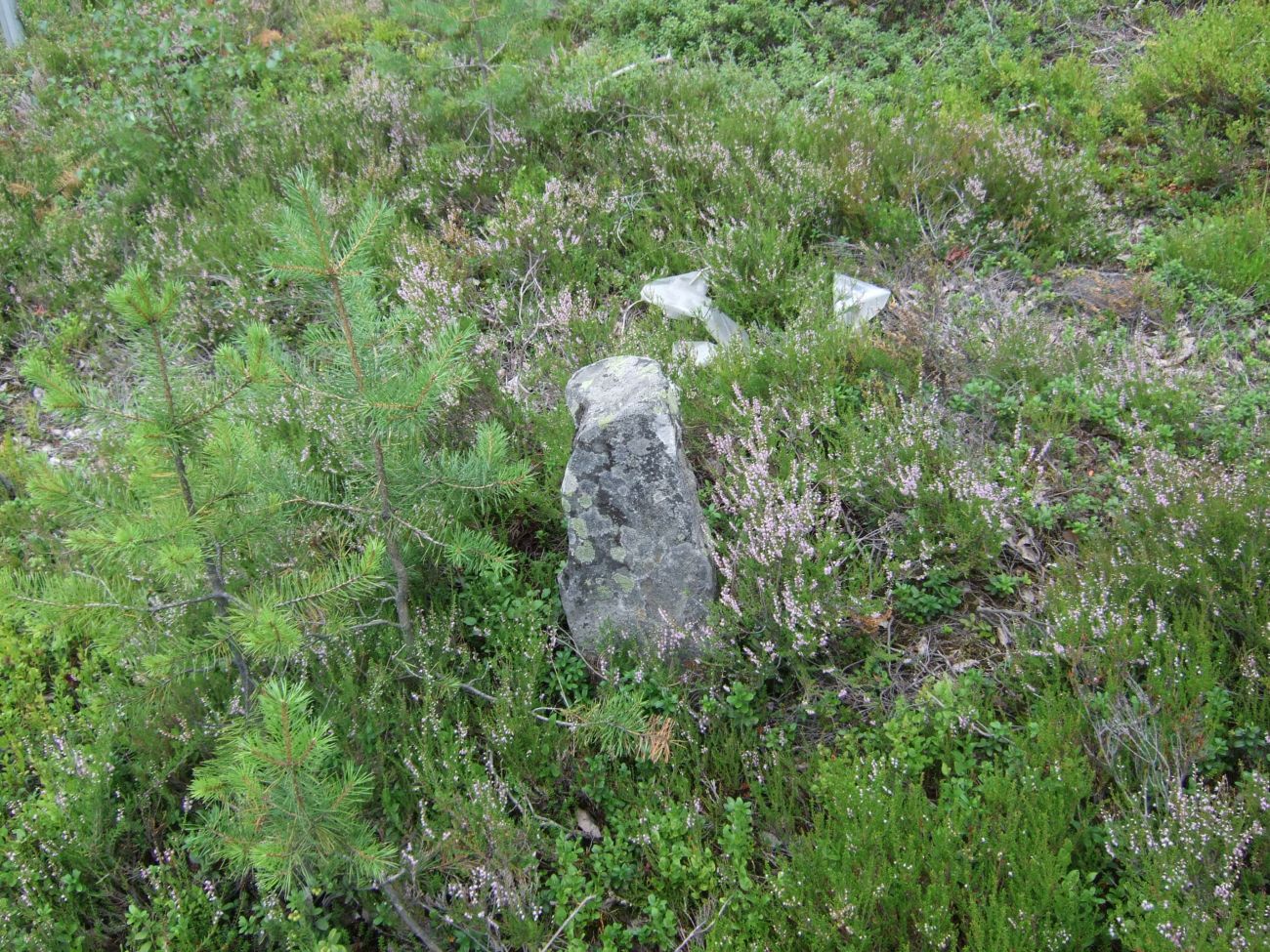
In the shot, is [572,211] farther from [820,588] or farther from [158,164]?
[158,164]

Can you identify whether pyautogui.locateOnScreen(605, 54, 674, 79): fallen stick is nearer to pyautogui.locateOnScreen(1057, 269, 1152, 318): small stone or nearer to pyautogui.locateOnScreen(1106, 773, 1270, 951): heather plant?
pyautogui.locateOnScreen(1057, 269, 1152, 318): small stone

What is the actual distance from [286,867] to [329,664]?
1.08 m

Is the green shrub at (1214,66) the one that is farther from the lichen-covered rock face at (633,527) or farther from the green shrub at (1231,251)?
the lichen-covered rock face at (633,527)

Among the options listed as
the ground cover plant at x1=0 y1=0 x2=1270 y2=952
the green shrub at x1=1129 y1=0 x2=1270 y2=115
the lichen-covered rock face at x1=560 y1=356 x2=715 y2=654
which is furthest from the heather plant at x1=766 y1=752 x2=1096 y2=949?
the green shrub at x1=1129 y1=0 x2=1270 y2=115

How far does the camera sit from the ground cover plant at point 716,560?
2373 millimetres

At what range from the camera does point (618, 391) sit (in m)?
3.28

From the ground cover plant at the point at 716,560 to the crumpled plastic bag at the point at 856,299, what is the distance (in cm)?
9

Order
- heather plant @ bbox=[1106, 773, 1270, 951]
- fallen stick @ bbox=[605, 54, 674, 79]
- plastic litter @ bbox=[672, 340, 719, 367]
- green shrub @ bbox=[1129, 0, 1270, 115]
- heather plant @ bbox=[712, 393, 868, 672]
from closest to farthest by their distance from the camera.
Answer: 1. heather plant @ bbox=[1106, 773, 1270, 951]
2. heather plant @ bbox=[712, 393, 868, 672]
3. plastic litter @ bbox=[672, 340, 719, 367]
4. green shrub @ bbox=[1129, 0, 1270, 115]
5. fallen stick @ bbox=[605, 54, 674, 79]

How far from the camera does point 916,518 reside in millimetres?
3301

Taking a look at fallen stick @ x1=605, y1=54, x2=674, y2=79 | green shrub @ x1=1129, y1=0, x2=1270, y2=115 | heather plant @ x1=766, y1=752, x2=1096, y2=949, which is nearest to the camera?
heather plant @ x1=766, y1=752, x2=1096, y2=949

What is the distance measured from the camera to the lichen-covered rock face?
3.14 metres

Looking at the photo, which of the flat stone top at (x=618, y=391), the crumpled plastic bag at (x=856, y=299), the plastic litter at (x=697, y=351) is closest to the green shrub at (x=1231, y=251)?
the crumpled plastic bag at (x=856, y=299)

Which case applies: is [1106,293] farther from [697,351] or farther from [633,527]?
[633,527]

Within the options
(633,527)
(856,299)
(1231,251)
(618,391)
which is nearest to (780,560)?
(633,527)
